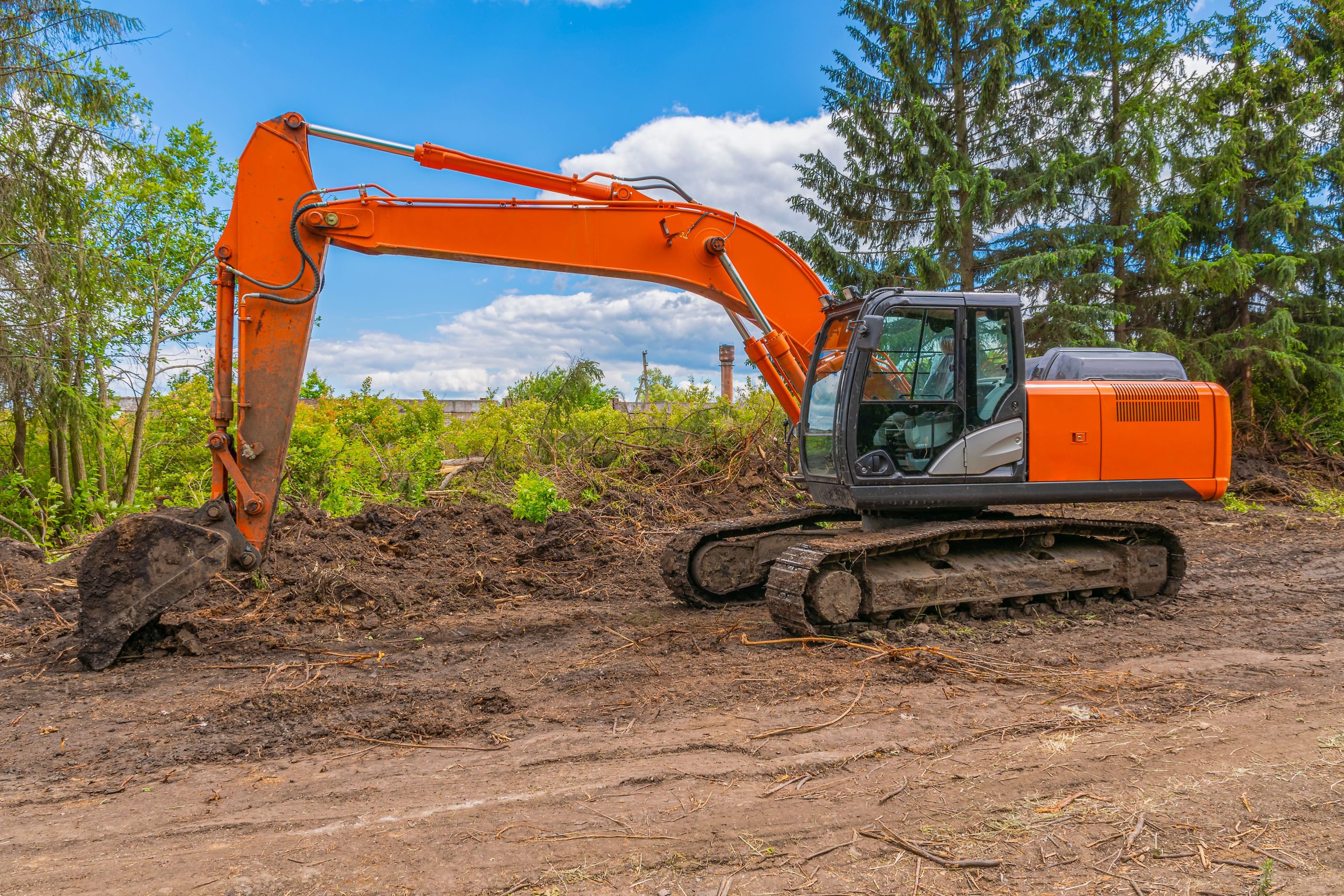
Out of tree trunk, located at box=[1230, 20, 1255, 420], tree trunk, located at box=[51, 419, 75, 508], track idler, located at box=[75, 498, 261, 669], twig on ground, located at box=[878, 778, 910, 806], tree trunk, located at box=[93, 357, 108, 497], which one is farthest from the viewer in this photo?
tree trunk, located at box=[1230, 20, 1255, 420]

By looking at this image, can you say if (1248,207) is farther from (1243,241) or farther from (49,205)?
(49,205)

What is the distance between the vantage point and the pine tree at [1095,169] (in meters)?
13.3

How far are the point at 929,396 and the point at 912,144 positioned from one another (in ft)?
30.9

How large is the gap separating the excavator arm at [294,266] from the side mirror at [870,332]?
797 mm

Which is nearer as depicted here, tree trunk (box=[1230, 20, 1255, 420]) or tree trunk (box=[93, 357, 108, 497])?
tree trunk (box=[93, 357, 108, 497])

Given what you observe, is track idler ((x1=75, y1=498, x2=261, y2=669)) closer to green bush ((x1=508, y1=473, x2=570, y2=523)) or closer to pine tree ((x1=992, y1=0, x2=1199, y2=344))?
green bush ((x1=508, y1=473, x2=570, y2=523))

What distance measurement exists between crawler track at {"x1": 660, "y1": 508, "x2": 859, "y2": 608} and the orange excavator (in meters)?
0.02

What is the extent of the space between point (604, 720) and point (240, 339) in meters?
3.21

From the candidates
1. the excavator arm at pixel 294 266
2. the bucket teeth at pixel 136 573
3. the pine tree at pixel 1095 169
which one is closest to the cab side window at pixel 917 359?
the excavator arm at pixel 294 266

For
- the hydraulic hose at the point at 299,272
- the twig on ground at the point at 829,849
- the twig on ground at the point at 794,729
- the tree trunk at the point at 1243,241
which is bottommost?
the twig on ground at the point at 829,849

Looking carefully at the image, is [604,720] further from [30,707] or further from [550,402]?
[550,402]

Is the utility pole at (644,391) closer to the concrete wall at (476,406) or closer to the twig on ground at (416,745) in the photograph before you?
the concrete wall at (476,406)

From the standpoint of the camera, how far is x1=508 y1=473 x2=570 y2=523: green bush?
859cm

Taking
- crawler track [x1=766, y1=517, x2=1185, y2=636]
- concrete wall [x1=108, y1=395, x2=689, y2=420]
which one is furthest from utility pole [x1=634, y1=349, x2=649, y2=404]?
crawler track [x1=766, y1=517, x2=1185, y2=636]
